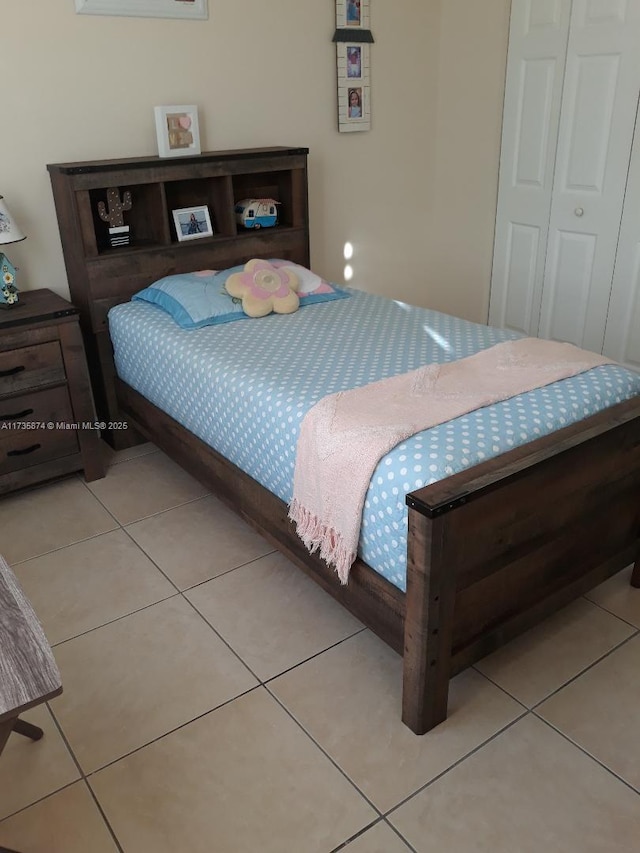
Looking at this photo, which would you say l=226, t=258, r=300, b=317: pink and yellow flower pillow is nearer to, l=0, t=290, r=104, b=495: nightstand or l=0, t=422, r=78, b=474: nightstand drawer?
l=0, t=290, r=104, b=495: nightstand

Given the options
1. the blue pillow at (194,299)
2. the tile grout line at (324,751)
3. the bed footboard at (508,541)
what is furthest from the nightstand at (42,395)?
the bed footboard at (508,541)

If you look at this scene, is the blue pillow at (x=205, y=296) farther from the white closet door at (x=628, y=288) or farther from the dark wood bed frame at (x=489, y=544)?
the white closet door at (x=628, y=288)

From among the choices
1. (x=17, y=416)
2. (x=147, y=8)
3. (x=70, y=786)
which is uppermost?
(x=147, y=8)

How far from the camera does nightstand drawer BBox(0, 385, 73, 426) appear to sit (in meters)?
2.54

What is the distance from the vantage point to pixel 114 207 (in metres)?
2.83

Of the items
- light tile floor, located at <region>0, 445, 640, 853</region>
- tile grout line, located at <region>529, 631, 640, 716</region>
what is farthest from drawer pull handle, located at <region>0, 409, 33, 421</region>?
Result: tile grout line, located at <region>529, 631, 640, 716</region>

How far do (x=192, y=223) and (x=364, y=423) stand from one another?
164cm

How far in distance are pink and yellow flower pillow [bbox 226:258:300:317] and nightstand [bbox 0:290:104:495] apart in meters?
0.60

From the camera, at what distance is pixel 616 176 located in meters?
3.13

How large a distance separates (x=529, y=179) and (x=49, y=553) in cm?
277

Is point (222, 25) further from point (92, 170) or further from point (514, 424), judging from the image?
point (514, 424)

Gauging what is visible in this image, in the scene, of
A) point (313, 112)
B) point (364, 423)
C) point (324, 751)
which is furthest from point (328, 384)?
point (313, 112)

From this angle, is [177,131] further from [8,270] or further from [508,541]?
[508,541]

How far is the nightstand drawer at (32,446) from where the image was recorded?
257 cm
